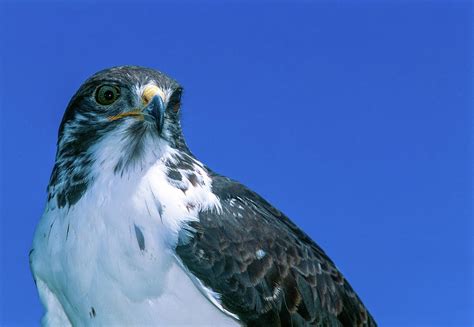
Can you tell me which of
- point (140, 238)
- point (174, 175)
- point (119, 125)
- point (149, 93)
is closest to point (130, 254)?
point (140, 238)

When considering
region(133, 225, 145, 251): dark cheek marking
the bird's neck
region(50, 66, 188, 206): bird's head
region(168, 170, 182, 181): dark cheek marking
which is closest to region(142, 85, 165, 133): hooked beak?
region(50, 66, 188, 206): bird's head

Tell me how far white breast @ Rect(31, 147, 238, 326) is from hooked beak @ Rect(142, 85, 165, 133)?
0.50 m

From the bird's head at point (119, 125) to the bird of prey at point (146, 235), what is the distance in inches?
0.4

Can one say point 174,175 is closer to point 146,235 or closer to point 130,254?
point 146,235

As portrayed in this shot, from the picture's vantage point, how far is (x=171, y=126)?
21.6 ft

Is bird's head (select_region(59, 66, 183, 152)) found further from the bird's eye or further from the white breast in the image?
the white breast

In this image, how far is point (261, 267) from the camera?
21.5 feet

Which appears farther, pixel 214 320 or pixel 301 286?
pixel 301 286

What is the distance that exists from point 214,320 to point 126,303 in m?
0.87

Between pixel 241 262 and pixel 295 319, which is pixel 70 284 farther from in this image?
pixel 295 319

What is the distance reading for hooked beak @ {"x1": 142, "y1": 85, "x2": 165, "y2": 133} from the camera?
6168 mm

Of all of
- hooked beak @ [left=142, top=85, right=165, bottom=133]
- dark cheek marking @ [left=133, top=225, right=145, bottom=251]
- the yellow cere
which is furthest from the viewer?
the yellow cere

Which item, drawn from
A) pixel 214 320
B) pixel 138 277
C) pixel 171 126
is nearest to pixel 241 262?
pixel 214 320

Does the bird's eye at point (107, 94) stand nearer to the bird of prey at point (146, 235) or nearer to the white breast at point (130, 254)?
the bird of prey at point (146, 235)
